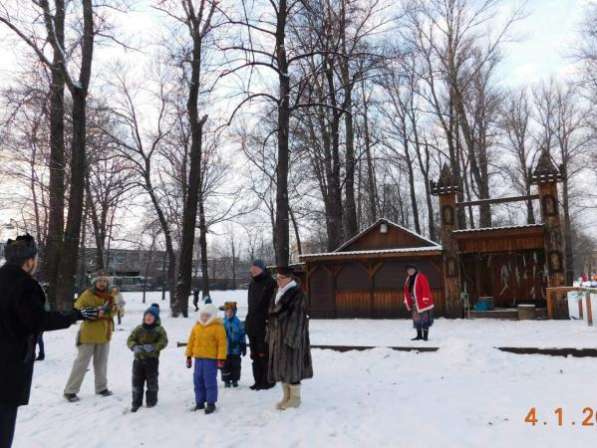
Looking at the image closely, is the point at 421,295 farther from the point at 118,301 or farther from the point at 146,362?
the point at 146,362

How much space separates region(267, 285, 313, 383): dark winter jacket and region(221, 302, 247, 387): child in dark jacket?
1.21 metres

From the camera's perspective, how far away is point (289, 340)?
5672 mm

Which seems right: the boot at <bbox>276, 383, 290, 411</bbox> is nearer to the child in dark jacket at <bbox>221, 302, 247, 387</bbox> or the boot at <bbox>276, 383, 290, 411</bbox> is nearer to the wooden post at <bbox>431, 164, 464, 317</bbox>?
the child in dark jacket at <bbox>221, 302, 247, 387</bbox>

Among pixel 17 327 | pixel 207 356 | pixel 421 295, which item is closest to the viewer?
pixel 17 327

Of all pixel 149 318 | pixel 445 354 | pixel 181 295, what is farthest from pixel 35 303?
pixel 181 295

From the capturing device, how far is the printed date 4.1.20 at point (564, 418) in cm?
470

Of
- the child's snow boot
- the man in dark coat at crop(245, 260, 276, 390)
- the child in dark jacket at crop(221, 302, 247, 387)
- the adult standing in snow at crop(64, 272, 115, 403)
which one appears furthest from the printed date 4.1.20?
the child's snow boot

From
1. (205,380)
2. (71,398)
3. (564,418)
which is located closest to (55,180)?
(71,398)

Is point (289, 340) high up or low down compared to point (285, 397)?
up

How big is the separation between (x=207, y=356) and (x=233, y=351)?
120 cm

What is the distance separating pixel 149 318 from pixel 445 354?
16.7ft

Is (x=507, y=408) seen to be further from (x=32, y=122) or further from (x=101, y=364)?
(x=32, y=122)

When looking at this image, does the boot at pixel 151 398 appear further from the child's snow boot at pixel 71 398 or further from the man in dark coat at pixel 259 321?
the man in dark coat at pixel 259 321

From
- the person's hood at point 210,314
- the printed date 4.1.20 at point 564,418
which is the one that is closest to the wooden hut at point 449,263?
the printed date 4.1.20 at point 564,418
